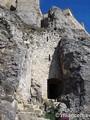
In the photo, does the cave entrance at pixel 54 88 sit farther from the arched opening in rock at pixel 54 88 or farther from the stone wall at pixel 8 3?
the stone wall at pixel 8 3

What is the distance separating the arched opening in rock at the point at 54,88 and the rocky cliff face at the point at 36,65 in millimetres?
641

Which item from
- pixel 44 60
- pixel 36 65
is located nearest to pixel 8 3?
pixel 44 60

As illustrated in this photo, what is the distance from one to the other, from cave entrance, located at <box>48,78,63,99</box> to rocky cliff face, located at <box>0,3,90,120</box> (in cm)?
66

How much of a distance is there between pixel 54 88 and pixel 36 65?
10.5ft

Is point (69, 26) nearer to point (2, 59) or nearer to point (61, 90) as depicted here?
point (61, 90)

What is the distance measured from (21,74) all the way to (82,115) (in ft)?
13.6

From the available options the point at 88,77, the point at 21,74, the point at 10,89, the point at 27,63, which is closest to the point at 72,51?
the point at 88,77

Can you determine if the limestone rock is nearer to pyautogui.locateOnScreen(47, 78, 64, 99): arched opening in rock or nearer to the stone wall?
pyautogui.locateOnScreen(47, 78, 64, 99): arched opening in rock

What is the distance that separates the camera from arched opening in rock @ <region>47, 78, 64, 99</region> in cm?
2177

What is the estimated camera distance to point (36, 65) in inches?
810

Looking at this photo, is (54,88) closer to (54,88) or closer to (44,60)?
(54,88)

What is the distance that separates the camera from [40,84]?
20.0 meters

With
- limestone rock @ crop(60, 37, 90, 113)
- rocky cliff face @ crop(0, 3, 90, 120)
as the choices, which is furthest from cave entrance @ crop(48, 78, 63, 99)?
limestone rock @ crop(60, 37, 90, 113)

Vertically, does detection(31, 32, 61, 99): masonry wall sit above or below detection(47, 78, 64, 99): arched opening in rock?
above
